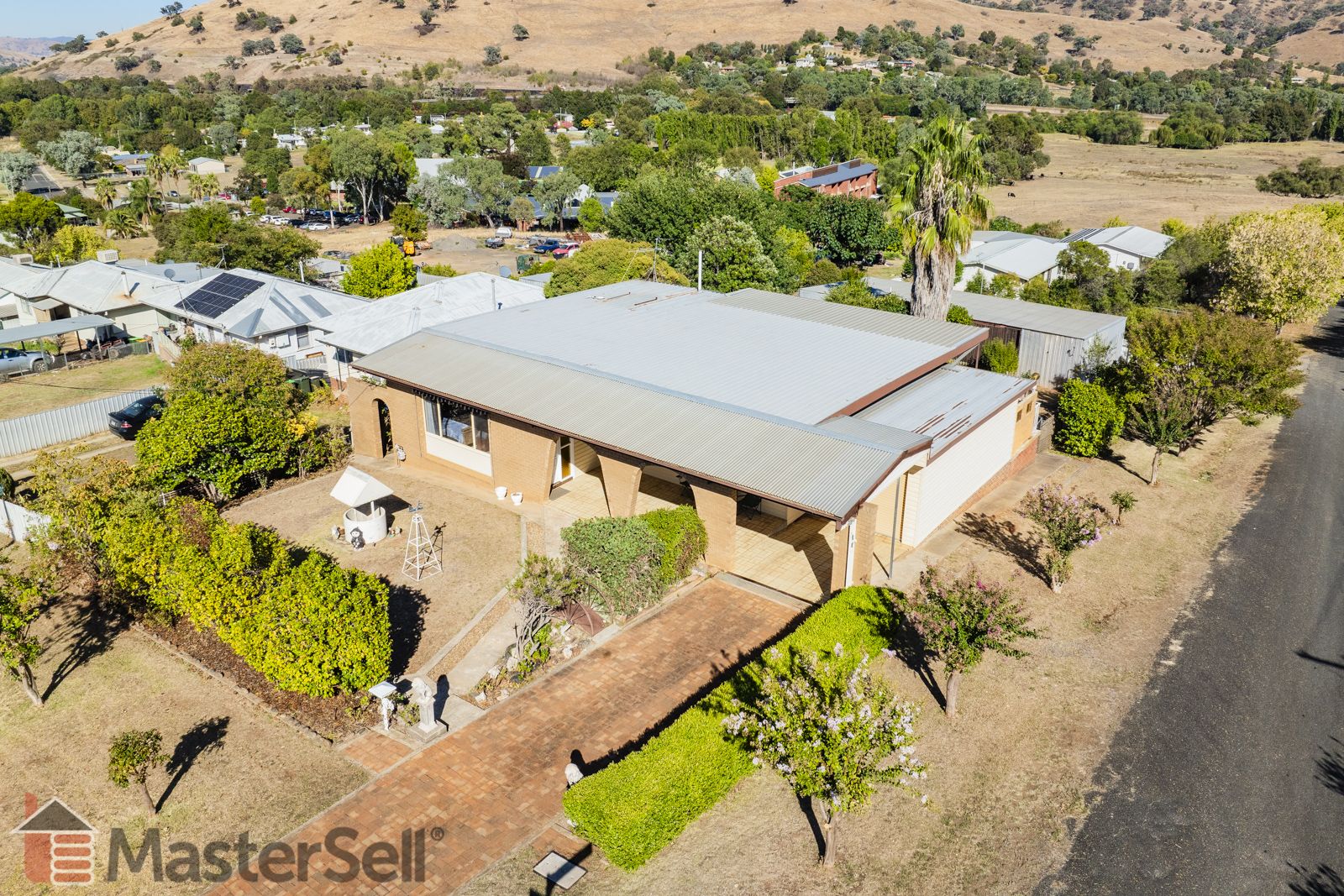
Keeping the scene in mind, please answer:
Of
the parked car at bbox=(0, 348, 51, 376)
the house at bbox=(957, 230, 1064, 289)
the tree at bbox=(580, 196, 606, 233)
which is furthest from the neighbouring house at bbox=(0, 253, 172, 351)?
the house at bbox=(957, 230, 1064, 289)

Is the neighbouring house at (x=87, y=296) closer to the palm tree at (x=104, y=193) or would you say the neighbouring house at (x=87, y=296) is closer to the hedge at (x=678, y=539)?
the hedge at (x=678, y=539)

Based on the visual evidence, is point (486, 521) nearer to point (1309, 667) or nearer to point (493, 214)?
point (1309, 667)

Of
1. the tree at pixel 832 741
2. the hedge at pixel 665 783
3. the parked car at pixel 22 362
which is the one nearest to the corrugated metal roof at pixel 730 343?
the hedge at pixel 665 783

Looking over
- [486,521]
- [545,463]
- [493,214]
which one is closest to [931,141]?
[545,463]

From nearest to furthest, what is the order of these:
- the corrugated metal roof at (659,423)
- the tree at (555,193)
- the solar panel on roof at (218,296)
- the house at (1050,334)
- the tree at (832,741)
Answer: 1. the tree at (832,741)
2. the corrugated metal roof at (659,423)
3. the house at (1050,334)
4. the solar panel on roof at (218,296)
5. the tree at (555,193)

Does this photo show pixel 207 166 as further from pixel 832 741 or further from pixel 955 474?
pixel 832 741

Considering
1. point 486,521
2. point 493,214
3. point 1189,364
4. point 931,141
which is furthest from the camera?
point 493,214
